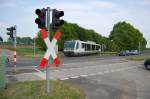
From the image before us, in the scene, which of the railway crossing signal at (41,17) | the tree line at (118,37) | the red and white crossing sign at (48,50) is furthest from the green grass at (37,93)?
the tree line at (118,37)

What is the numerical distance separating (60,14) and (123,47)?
88715 millimetres

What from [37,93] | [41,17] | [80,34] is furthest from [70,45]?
[80,34]

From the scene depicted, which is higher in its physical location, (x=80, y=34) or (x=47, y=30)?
(x=80, y=34)

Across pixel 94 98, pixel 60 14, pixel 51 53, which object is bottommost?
pixel 94 98

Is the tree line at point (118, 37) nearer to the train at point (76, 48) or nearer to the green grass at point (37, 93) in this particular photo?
the train at point (76, 48)

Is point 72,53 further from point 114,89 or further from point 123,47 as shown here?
point 123,47

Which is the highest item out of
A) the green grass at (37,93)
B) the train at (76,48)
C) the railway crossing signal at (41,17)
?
the railway crossing signal at (41,17)

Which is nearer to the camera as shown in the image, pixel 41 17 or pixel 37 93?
pixel 41 17

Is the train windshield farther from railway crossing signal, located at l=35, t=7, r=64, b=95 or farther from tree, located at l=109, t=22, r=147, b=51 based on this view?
tree, located at l=109, t=22, r=147, b=51

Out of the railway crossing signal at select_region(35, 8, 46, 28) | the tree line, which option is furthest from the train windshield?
the tree line

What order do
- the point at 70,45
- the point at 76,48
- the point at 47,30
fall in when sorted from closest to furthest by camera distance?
the point at 47,30, the point at 76,48, the point at 70,45

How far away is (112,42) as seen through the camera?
101 m

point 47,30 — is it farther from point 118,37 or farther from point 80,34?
point 118,37

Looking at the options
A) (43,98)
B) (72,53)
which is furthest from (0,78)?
(72,53)
